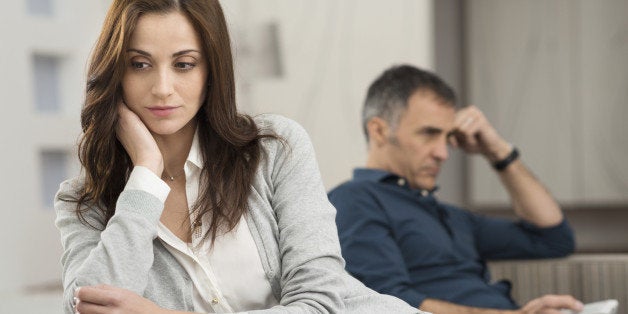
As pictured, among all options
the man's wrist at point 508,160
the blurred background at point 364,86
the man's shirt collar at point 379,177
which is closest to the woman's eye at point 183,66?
the man's shirt collar at point 379,177

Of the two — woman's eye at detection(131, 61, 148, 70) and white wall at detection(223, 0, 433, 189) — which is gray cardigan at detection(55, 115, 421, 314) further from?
white wall at detection(223, 0, 433, 189)

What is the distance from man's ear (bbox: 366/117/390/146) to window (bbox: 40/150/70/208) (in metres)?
0.91

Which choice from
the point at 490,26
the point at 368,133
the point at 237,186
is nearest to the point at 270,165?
the point at 237,186

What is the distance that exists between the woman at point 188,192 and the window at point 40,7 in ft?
3.79

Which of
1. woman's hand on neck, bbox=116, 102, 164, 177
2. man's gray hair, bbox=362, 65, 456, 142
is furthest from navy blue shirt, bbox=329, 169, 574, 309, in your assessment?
woman's hand on neck, bbox=116, 102, 164, 177

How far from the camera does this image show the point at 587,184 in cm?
326

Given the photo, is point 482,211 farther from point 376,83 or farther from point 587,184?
point 376,83

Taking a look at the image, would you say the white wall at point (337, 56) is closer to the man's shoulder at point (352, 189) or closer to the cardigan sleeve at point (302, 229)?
the man's shoulder at point (352, 189)

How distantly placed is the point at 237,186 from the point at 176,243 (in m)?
0.14

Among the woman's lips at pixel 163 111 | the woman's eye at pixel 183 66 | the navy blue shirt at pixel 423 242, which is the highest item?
the woman's eye at pixel 183 66

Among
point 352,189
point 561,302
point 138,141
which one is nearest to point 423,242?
point 352,189

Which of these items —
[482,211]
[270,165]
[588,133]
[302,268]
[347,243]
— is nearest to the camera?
[302,268]

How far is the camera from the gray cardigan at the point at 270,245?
4.74ft

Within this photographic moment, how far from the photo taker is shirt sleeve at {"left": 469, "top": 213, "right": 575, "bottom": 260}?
8.73 ft
